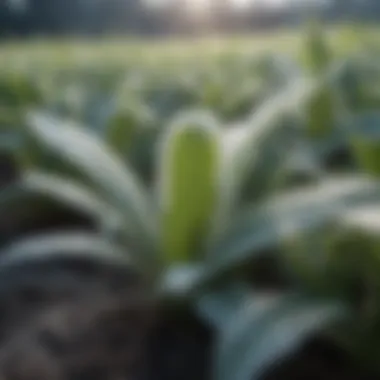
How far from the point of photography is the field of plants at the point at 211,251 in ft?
1.09

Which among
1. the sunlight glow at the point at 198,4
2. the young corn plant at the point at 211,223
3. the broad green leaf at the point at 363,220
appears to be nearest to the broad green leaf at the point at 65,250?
the young corn plant at the point at 211,223

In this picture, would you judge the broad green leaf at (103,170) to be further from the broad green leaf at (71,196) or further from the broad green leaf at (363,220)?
the broad green leaf at (363,220)

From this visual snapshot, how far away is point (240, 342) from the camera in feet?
0.99

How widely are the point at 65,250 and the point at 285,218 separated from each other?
0.39ft

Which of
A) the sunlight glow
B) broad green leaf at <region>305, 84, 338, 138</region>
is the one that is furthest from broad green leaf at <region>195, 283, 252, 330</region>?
the sunlight glow

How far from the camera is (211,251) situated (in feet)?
1.24

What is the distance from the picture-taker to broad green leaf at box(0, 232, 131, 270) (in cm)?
39

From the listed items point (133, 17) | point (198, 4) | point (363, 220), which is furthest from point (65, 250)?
point (133, 17)

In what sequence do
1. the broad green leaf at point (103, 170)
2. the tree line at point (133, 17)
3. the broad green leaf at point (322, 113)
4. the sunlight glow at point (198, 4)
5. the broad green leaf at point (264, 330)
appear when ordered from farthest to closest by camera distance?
the tree line at point (133, 17) < the sunlight glow at point (198, 4) < the broad green leaf at point (322, 113) < the broad green leaf at point (103, 170) < the broad green leaf at point (264, 330)

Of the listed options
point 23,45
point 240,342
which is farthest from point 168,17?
point 240,342

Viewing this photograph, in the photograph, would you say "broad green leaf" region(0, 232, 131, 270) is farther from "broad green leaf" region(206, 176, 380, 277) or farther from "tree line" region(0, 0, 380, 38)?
"tree line" region(0, 0, 380, 38)

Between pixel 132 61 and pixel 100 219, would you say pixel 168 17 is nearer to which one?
pixel 132 61

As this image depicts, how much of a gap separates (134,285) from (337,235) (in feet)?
0.44

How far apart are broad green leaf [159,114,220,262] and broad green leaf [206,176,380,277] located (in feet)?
0.05
